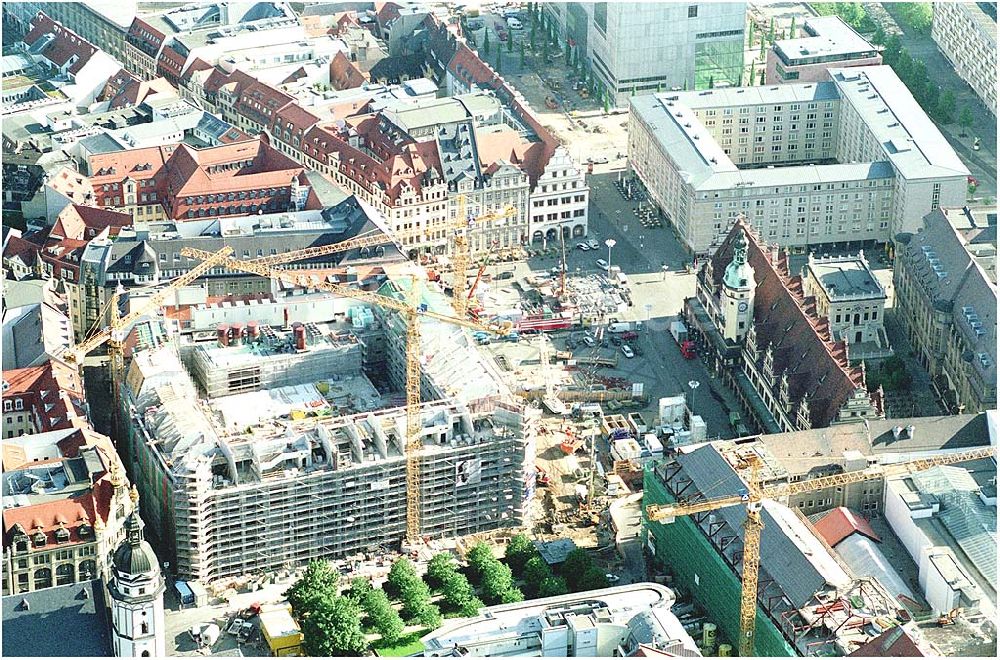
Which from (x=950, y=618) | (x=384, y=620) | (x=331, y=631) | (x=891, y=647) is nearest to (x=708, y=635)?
(x=950, y=618)

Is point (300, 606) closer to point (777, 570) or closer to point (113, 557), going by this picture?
point (113, 557)

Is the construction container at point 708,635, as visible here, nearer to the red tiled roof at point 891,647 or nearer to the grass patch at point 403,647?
the red tiled roof at point 891,647

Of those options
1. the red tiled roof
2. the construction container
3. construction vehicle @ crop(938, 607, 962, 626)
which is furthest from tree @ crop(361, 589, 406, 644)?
construction vehicle @ crop(938, 607, 962, 626)

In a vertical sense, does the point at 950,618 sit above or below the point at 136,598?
below

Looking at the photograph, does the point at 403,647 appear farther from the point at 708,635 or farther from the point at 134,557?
the point at 134,557

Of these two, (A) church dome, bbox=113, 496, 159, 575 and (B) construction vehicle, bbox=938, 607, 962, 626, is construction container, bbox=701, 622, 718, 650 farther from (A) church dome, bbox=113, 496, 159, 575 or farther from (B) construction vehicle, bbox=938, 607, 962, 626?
(A) church dome, bbox=113, 496, 159, 575

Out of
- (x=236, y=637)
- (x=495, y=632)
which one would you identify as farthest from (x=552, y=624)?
(x=236, y=637)

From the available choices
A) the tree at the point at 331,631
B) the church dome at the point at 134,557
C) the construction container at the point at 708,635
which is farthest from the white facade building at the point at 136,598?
the construction container at the point at 708,635
